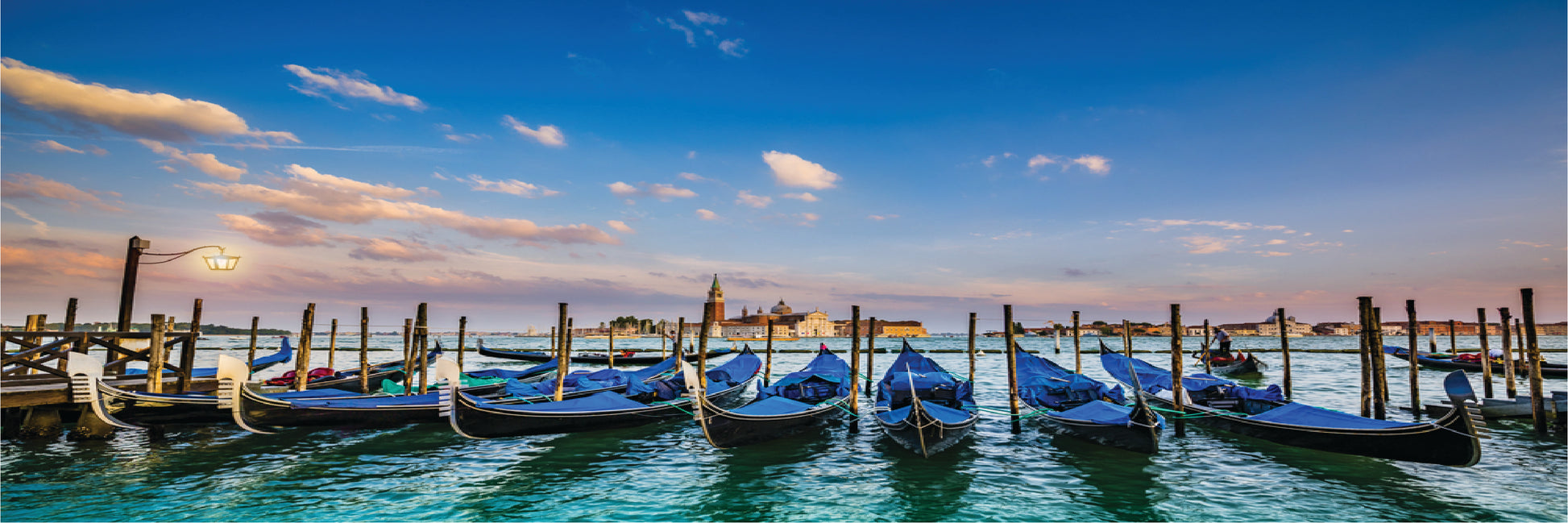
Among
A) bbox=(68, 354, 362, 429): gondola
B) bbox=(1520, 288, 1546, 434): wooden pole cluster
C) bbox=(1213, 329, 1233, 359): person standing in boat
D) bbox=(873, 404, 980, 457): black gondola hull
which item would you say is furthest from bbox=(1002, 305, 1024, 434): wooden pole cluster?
bbox=(1213, 329, 1233, 359): person standing in boat

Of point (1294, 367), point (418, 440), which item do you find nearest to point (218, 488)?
point (418, 440)

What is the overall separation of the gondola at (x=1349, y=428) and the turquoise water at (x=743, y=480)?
1.01 ft

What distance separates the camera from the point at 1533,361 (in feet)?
37.0

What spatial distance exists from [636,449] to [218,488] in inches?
212

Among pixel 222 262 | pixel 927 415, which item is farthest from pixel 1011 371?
pixel 222 262

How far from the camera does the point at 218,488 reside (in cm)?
868

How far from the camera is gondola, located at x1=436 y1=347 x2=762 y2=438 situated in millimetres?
11008

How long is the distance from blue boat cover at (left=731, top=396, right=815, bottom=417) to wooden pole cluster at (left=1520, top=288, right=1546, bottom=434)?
11.6 meters

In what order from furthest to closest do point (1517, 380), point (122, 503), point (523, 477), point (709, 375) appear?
1. point (1517, 380)
2. point (709, 375)
3. point (523, 477)
4. point (122, 503)

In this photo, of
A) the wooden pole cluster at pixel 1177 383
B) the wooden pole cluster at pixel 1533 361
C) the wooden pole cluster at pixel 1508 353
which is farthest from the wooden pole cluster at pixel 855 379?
the wooden pole cluster at pixel 1508 353

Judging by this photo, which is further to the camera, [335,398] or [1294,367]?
[1294,367]

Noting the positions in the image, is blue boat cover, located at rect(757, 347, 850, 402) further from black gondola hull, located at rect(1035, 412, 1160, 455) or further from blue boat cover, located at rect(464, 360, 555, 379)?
blue boat cover, located at rect(464, 360, 555, 379)

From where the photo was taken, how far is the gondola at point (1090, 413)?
1033 centimetres

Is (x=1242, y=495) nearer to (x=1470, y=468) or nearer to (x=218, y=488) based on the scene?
(x=1470, y=468)
